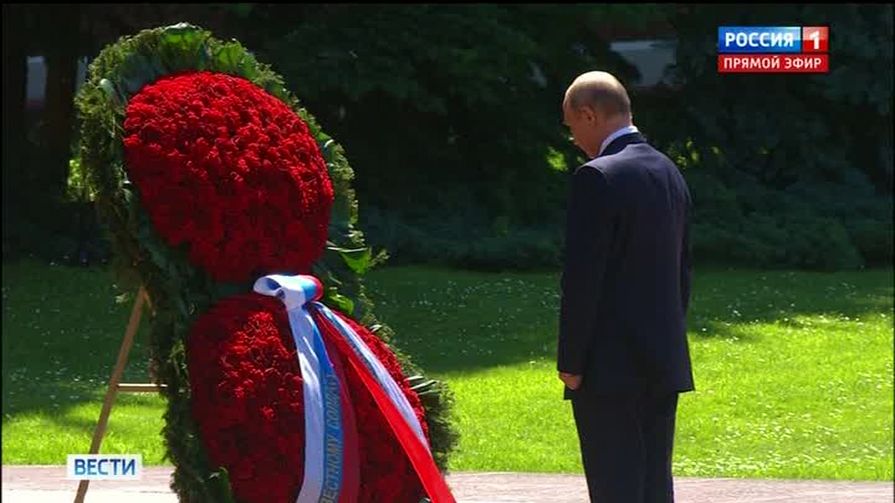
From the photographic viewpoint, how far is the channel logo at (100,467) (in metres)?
6.20

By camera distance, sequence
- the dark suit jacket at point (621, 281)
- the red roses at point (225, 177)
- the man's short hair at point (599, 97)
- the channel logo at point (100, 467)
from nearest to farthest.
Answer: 1. the dark suit jacket at point (621, 281)
2. the man's short hair at point (599, 97)
3. the red roses at point (225, 177)
4. the channel logo at point (100, 467)

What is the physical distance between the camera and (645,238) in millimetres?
5336

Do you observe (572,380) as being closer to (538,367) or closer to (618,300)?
(618,300)

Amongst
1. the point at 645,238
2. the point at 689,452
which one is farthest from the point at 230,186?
the point at 689,452

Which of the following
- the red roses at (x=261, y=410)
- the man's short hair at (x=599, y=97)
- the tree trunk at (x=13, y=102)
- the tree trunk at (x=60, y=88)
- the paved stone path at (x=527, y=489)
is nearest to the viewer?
the man's short hair at (x=599, y=97)

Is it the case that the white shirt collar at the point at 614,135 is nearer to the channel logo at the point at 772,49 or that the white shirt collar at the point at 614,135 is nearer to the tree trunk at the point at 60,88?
the tree trunk at the point at 60,88

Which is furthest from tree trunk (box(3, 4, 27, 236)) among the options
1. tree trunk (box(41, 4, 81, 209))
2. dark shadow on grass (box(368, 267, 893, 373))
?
dark shadow on grass (box(368, 267, 893, 373))

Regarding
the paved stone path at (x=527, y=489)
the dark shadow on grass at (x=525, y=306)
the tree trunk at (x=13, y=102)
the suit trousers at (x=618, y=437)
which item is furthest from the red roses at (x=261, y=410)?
the tree trunk at (x=13, y=102)

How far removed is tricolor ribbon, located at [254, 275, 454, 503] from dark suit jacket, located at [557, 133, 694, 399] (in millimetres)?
893

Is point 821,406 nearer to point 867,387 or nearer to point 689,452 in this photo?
point 867,387

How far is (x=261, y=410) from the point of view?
19.1 ft

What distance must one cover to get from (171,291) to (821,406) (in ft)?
21.9

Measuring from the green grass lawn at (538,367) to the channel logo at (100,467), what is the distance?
23.1 inches

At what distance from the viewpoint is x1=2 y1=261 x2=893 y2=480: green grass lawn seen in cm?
1028
